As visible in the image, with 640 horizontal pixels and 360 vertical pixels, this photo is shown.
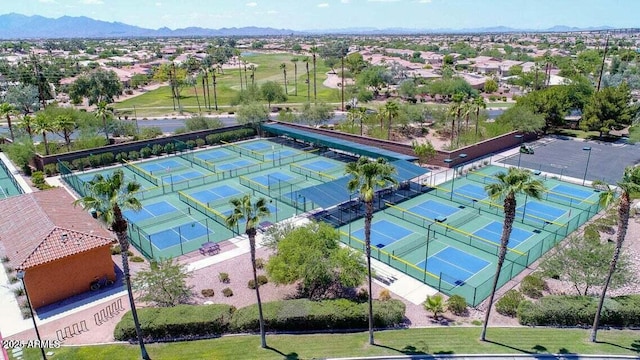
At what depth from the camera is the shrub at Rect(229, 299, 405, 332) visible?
22.4 metres

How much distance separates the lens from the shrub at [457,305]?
964 inches

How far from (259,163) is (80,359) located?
106ft

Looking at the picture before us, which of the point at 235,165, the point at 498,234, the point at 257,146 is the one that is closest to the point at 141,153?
the point at 235,165

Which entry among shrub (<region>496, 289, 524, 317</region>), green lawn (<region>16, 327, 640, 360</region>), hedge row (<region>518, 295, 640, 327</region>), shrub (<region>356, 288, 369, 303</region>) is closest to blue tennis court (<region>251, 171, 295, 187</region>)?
shrub (<region>356, 288, 369, 303</region>)

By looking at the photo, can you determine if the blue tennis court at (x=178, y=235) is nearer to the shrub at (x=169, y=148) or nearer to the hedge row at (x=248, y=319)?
the hedge row at (x=248, y=319)

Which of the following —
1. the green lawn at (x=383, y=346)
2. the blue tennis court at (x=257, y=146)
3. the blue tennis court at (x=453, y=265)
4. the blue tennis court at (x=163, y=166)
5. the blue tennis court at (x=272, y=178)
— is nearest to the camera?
the green lawn at (x=383, y=346)

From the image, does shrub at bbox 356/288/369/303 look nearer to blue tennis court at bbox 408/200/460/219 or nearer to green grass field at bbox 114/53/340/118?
blue tennis court at bbox 408/200/460/219

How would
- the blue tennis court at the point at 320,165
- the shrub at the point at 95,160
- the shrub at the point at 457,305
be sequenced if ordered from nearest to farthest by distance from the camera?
1. the shrub at the point at 457,305
2. the blue tennis court at the point at 320,165
3. the shrub at the point at 95,160

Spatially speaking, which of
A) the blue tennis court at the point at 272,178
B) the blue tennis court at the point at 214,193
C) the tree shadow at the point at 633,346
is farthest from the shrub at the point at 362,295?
the blue tennis court at the point at 272,178

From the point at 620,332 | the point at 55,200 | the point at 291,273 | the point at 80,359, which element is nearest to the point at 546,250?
the point at 620,332

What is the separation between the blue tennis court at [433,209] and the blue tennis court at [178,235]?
18098 millimetres

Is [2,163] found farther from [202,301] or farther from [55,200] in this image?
[202,301]

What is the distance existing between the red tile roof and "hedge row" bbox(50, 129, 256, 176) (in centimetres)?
1828

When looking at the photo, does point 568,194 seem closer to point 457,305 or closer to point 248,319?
point 457,305
